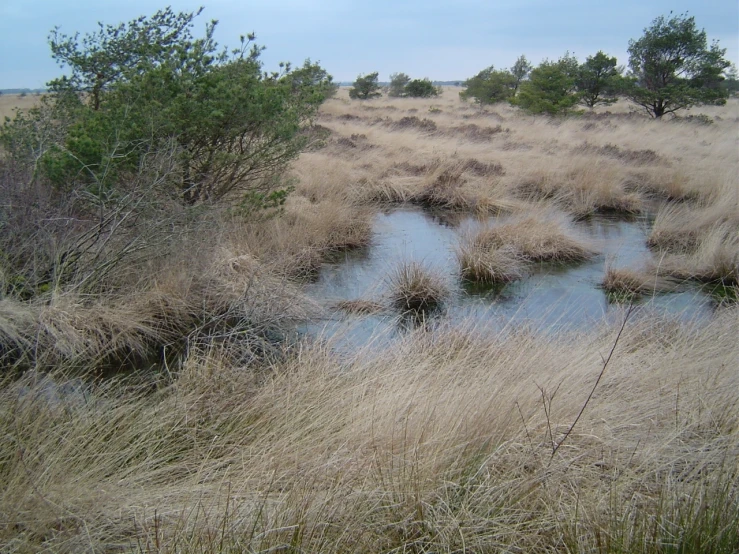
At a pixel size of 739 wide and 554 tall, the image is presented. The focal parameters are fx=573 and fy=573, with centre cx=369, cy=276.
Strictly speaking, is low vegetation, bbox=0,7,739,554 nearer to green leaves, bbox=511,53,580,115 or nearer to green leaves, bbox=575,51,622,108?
green leaves, bbox=511,53,580,115

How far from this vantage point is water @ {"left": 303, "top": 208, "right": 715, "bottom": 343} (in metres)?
5.27

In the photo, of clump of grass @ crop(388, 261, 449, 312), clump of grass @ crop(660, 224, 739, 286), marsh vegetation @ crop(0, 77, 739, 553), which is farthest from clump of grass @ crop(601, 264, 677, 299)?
clump of grass @ crop(388, 261, 449, 312)

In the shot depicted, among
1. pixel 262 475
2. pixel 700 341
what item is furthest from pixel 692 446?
pixel 262 475

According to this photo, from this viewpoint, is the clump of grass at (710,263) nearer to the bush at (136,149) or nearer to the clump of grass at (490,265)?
the clump of grass at (490,265)

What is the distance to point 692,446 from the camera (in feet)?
8.75

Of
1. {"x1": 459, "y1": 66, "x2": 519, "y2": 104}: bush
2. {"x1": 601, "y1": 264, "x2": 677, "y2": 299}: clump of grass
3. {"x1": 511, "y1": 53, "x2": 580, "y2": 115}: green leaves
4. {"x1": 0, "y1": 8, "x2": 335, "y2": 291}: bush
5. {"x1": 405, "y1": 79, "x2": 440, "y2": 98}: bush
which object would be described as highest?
{"x1": 405, "y1": 79, "x2": 440, "y2": 98}: bush

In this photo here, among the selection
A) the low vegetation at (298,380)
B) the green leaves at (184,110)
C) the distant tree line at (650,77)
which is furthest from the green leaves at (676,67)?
the green leaves at (184,110)

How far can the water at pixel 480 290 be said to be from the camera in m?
5.27

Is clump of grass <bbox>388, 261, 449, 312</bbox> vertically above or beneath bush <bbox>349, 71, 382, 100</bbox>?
beneath

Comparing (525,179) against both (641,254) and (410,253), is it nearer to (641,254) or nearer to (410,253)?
(641,254)

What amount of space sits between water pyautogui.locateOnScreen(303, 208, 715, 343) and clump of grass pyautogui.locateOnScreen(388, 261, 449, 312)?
124 mm

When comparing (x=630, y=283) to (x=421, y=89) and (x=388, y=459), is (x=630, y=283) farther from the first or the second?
(x=421, y=89)

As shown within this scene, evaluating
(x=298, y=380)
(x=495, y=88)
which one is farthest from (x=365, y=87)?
(x=298, y=380)

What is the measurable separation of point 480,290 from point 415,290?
36.7 inches
